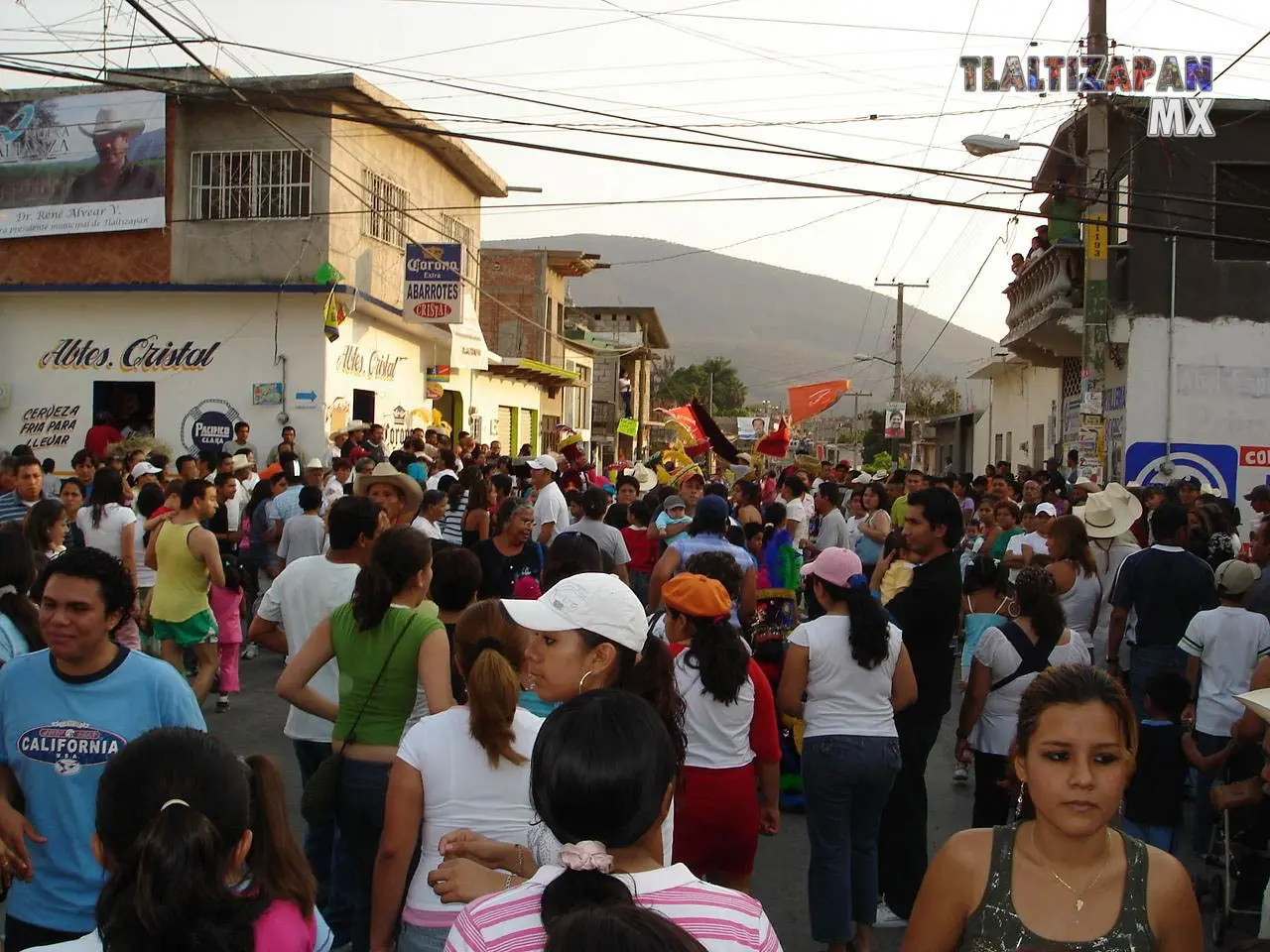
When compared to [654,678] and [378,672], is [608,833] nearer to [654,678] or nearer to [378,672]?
[654,678]

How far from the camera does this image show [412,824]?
3754 mm

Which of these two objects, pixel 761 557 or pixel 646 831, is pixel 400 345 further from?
pixel 646 831

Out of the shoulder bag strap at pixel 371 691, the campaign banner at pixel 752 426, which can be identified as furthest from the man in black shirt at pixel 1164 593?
the campaign banner at pixel 752 426

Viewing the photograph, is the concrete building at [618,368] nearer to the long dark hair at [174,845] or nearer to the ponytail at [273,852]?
the ponytail at [273,852]

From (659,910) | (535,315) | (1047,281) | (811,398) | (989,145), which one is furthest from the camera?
(535,315)

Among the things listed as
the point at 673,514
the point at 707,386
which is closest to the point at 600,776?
the point at 673,514

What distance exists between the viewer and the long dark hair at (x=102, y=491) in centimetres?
974

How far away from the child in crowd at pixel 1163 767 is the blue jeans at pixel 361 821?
378 centimetres

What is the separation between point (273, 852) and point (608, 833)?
0.82 metres

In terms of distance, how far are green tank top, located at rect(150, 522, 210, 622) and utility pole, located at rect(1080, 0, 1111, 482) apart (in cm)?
1114

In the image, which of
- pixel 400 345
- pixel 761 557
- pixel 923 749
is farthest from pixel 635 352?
pixel 923 749

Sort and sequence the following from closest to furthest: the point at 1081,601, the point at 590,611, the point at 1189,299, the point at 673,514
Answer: the point at 590,611 < the point at 1081,601 < the point at 673,514 < the point at 1189,299

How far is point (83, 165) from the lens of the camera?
23.4 metres

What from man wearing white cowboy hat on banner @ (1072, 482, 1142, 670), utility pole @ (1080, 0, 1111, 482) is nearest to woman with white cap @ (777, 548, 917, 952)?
man wearing white cowboy hat on banner @ (1072, 482, 1142, 670)
